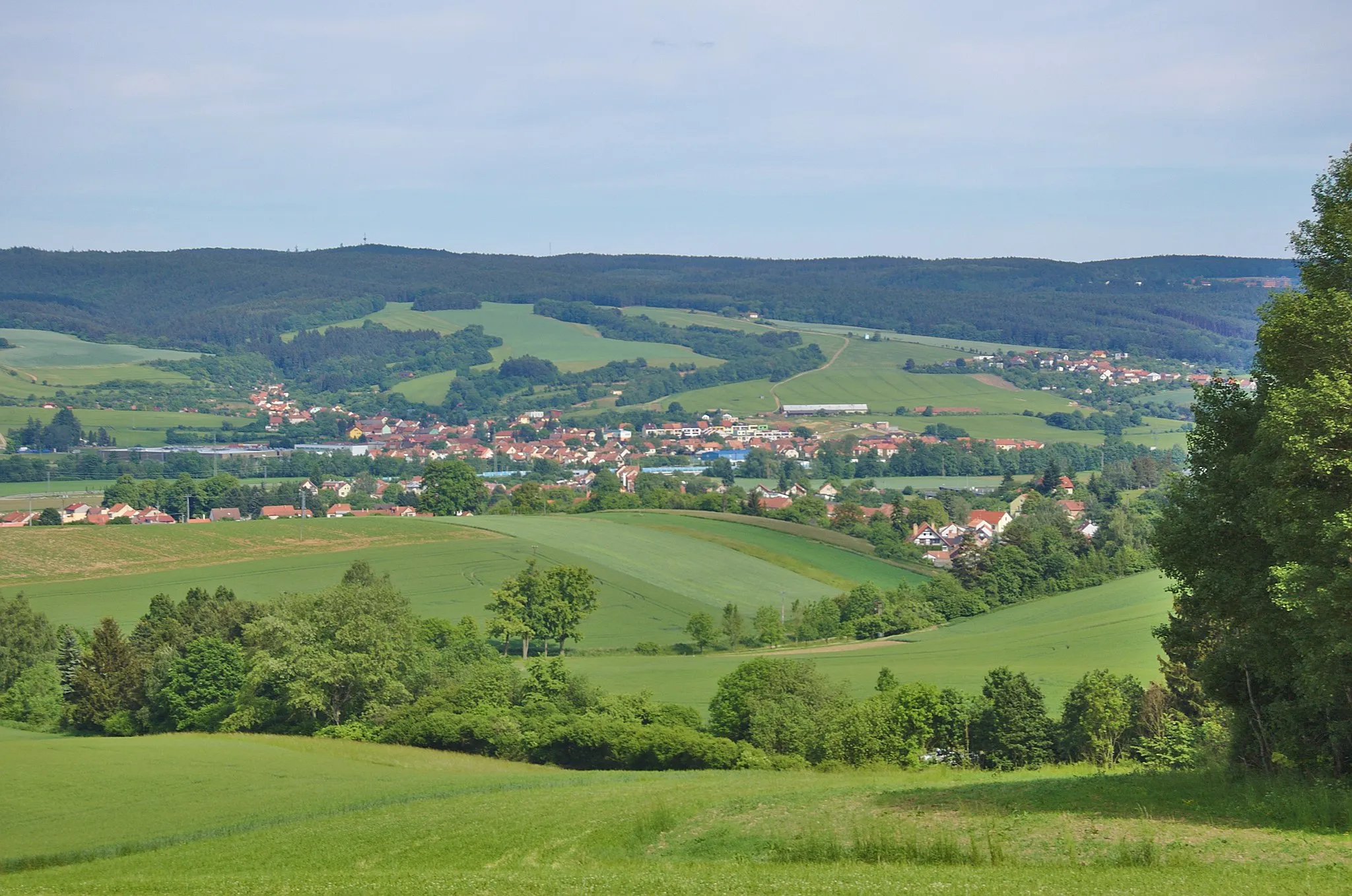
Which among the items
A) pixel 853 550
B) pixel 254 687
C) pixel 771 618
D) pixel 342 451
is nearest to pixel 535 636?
pixel 771 618

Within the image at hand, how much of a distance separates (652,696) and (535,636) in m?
18.3

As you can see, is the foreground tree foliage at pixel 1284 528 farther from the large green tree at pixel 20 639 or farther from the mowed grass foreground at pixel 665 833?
the large green tree at pixel 20 639

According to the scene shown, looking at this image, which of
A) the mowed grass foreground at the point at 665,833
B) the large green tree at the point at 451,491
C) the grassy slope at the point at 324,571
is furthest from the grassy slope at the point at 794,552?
the mowed grass foreground at the point at 665,833

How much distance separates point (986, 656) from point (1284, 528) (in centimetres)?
4866

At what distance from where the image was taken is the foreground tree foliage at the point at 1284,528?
19781mm

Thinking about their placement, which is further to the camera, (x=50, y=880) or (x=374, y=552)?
(x=374, y=552)

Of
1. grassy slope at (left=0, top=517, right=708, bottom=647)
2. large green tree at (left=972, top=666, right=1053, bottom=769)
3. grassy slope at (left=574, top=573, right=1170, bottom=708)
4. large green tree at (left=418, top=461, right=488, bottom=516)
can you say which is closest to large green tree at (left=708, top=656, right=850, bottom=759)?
large green tree at (left=972, top=666, right=1053, bottom=769)

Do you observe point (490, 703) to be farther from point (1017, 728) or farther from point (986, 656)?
point (986, 656)

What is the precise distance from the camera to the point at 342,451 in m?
198

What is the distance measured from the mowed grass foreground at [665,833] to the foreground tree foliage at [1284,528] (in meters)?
1.77

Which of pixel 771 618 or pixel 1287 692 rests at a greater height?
pixel 1287 692

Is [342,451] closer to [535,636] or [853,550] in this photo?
[853,550]

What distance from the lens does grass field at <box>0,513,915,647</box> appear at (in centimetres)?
7625

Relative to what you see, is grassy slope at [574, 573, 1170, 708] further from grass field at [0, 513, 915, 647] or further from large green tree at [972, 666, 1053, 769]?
grass field at [0, 513, 915, 647]
